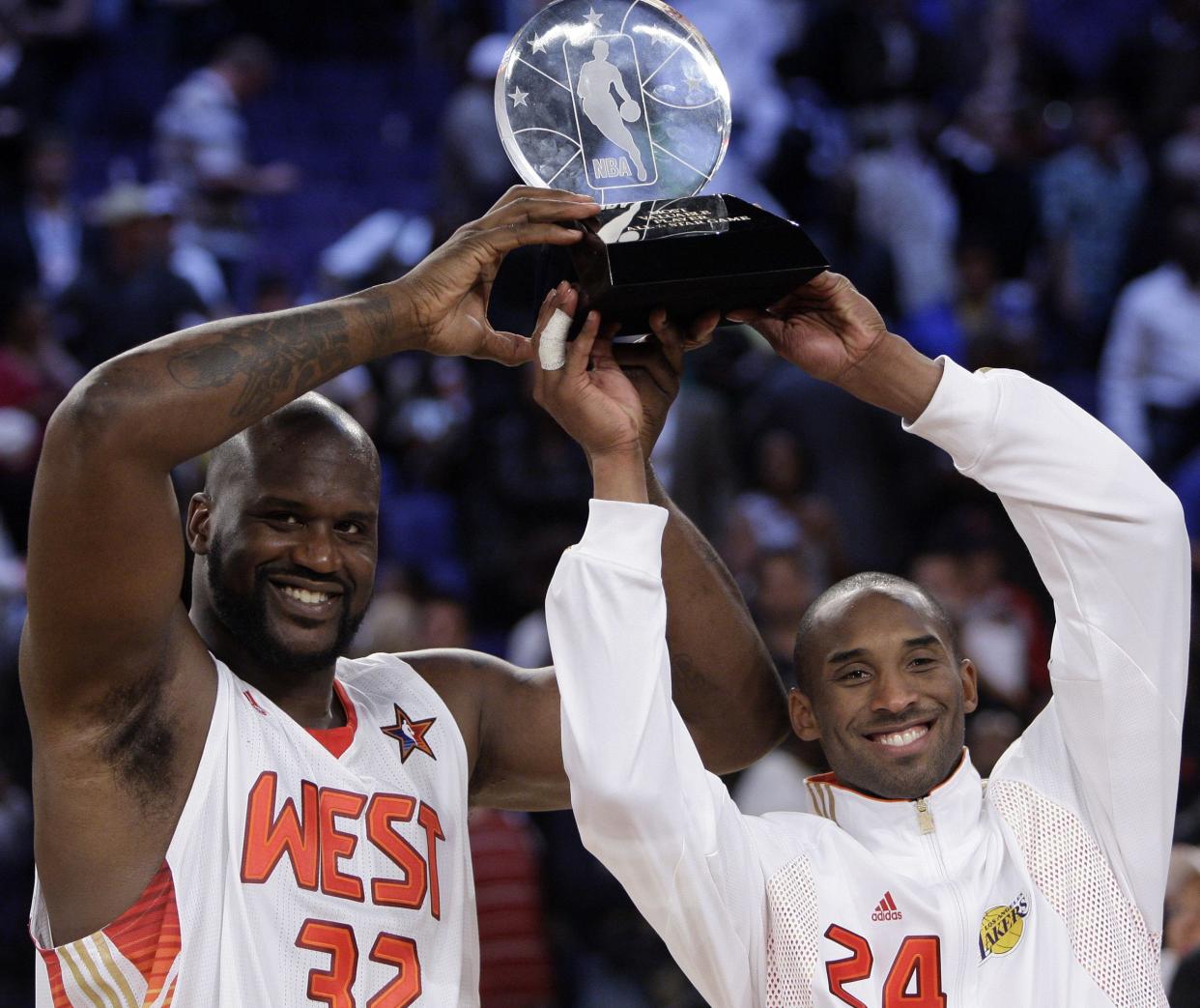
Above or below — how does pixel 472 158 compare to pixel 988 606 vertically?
above

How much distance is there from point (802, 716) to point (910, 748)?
261 mm

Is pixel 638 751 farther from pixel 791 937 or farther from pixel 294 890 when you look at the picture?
pixel 294 890

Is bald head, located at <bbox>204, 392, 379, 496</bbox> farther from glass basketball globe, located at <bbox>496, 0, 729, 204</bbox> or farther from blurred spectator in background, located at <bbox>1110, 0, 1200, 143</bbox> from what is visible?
blurred spectator in background, located at <bbox>1110, 0, 1200, 143</bbox>

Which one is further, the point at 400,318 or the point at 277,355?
the point at 400,318

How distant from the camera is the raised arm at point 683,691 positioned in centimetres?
335

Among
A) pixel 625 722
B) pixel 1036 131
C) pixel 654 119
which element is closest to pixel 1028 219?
pixel 1036 131

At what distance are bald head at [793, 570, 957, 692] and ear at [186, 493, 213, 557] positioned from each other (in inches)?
42.0

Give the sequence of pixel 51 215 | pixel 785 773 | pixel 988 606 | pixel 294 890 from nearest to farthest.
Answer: pixel 294 890
pixel 785 773
pixel 988 606
pixel 51 215

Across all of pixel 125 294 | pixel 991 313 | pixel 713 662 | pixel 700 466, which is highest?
pixel 125 294

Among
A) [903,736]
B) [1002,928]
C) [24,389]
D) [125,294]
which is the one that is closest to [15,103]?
[125,294]

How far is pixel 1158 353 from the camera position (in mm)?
8133

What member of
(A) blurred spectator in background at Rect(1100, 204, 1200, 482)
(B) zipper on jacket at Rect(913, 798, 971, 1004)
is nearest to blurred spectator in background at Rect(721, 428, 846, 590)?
(A) blurred spectator in background at Rect(1100, 204, 1200, 482)

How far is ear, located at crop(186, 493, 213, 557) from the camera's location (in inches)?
124

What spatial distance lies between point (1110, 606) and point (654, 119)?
1154mm
